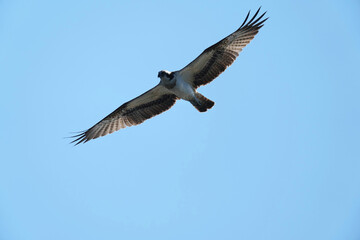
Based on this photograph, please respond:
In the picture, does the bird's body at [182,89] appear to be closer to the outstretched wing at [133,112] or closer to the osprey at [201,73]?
the osprey at [201,73]

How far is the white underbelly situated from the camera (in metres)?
12.4

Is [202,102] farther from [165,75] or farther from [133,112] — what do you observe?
[133,112]

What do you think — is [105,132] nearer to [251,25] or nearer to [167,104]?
[167,104]

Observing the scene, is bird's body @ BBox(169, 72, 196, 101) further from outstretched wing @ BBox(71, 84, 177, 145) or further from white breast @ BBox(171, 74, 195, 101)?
outstretched wing @ BBox(71, 84, 177, 145)

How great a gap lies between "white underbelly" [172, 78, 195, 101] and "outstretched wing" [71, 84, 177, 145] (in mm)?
619

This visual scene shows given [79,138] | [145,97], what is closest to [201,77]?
[145,97]

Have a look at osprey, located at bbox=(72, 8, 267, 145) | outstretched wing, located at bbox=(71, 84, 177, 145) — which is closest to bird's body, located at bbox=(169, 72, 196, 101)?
osprey, located at bbox=(72, 8, 267, 145)

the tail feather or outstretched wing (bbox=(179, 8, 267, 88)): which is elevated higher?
outstretched wing (bbox=(179, 8, 267, 88))

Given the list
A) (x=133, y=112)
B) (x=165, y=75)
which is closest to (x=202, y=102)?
(x=165, y=75)

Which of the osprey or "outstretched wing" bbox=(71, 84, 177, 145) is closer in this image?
the osprey

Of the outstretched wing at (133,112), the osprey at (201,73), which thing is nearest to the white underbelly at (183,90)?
the osprey at (201,73)

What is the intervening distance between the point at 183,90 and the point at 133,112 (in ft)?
6.47

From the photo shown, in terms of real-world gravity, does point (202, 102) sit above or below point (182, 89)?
below

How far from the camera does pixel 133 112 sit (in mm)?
13594
